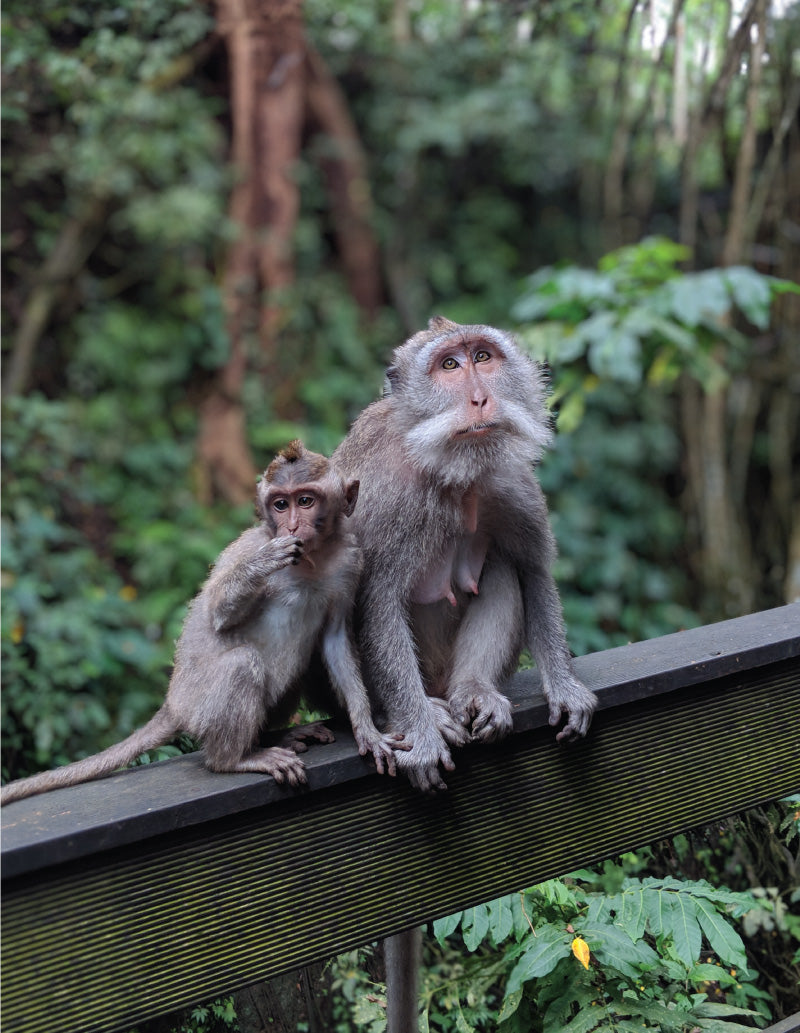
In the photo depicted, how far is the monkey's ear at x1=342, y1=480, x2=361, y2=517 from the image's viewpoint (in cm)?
230

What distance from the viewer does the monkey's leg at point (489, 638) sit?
8.06 ft

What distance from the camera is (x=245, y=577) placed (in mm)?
2135

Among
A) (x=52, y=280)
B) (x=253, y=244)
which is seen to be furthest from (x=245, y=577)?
(x=253, y=244)

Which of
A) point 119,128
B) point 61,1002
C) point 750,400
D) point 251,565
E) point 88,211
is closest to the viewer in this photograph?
point 61,1002

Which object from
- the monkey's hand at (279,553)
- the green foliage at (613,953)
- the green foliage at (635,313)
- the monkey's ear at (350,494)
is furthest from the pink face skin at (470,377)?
the green foliage at (635,313)

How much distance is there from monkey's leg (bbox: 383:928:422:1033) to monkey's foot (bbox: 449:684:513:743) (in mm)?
448

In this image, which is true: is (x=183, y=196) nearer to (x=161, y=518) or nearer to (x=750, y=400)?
(x=161, y=518)

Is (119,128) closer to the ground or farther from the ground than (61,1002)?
farther from the ground

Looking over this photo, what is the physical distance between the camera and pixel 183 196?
6.94 metres

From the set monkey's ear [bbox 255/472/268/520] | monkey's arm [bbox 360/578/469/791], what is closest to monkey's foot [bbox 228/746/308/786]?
monkey's arm [bbox 360/578/469/791]

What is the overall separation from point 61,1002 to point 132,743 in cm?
61

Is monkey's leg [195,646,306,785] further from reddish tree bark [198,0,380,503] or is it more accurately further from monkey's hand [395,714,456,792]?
reddish tree bark [198,0,380,503]

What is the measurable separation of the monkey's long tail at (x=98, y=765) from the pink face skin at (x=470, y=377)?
935 millimetres

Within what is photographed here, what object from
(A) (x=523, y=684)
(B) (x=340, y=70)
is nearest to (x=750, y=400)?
(B) (x=340, y=70)
